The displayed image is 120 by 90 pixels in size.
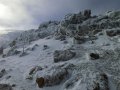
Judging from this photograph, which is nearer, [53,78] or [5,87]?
[53,78]

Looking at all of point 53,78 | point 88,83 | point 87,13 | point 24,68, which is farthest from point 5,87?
point 87,13

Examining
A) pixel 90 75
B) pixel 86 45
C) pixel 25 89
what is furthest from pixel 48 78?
pixel 86 45

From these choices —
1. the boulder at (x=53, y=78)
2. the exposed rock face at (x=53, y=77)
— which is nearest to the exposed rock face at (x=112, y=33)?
the exposed rock face at (x=53, y=77)

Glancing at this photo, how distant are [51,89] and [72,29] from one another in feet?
110

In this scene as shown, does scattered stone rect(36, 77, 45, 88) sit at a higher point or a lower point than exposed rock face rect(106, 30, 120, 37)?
lower

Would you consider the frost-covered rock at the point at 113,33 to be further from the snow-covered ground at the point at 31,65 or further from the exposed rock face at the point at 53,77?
the exposed rock face at the point at 53,77

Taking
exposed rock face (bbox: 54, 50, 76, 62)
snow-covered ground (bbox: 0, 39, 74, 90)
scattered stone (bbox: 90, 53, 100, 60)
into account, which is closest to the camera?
snow-covered ground (bbox: 0, 39, 74, 90)

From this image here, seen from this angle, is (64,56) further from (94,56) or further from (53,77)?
(53,77)

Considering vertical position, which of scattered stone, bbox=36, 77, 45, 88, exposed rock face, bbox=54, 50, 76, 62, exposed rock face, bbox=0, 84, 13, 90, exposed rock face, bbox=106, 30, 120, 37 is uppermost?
exposed rock face, bbox=106, 30, 120, 37

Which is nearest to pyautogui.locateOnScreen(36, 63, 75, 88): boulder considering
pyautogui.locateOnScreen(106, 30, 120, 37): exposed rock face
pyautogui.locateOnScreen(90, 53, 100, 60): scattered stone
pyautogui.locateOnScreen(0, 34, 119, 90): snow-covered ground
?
pyautogui.locateOnScreen(0, 34, 119, 90): snow-covered ground

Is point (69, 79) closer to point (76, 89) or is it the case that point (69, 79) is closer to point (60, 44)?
point (76, 89)

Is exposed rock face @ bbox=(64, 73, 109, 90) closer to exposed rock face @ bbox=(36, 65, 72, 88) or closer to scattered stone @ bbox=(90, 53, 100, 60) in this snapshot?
exposed rock face @ bbox=(36, 65, 72, 88)

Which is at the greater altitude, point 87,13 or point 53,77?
point 87,13

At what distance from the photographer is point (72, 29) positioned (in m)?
58.1
